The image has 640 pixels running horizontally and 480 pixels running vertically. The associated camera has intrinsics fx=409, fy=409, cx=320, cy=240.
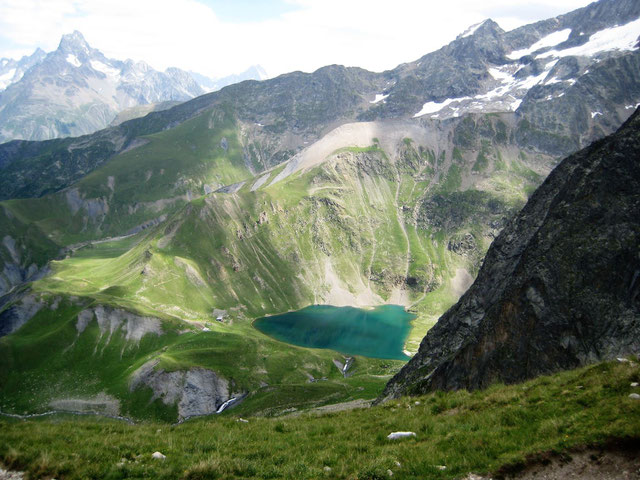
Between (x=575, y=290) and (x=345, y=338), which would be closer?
(x=575, y=290)

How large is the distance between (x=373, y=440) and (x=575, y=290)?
26.7 metres

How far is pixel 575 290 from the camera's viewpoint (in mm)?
34344

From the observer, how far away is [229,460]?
555 inches

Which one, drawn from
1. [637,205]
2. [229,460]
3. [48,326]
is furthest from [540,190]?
[48,326]

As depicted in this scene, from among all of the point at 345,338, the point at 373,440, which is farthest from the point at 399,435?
the point at 345,338

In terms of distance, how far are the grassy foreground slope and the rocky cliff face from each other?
1500cm

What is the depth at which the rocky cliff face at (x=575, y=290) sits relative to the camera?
103 ft

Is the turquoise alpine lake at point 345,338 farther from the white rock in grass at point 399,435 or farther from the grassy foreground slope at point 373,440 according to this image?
the white rock in grass at point 399,435

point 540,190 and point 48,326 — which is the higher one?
point 540,190

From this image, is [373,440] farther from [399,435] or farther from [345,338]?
[345,338]

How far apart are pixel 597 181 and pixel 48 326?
151414mm

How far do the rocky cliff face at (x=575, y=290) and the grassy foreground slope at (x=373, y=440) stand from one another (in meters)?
15.0

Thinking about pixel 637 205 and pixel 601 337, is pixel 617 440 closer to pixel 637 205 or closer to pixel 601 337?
pixel 601 337

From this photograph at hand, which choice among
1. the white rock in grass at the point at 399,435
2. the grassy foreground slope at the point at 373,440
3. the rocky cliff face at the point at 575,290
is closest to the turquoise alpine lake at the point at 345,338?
the rocky cliff face at the point at 575,290
